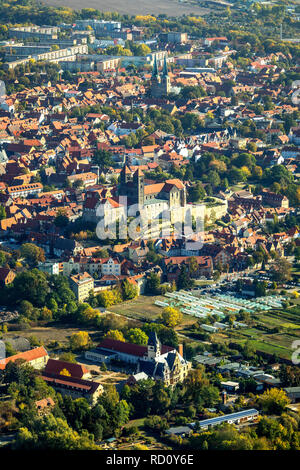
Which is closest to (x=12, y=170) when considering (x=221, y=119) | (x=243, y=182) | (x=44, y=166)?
(x=44, y=166)

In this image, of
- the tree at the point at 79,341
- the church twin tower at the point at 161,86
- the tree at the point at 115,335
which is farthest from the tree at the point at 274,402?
the church twin tower at the point at 161,86

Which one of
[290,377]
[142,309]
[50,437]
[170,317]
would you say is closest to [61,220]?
[142,309]

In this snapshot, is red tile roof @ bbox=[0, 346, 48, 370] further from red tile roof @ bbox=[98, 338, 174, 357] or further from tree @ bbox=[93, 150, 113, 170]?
tree @ bbox=[93, 150, 113, 170]

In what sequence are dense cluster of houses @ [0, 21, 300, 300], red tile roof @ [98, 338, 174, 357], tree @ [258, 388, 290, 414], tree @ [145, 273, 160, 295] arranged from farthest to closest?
dense cluster of houses @ [0, 21, 300, 300], tree @ [145, 273, 160, 295], red tile roof @ [98, 338, 174, 357], tree @ [258, 388, 290, 414]

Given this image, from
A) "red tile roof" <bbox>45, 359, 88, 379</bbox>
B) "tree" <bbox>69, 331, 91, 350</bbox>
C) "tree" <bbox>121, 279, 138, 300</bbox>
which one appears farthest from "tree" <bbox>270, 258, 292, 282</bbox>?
"red tile roof" <bbox>45, 359, 88, 379</bbox>

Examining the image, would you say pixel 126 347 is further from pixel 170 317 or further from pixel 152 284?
pixel 152 284

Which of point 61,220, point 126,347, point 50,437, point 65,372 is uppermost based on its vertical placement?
point 50,437
